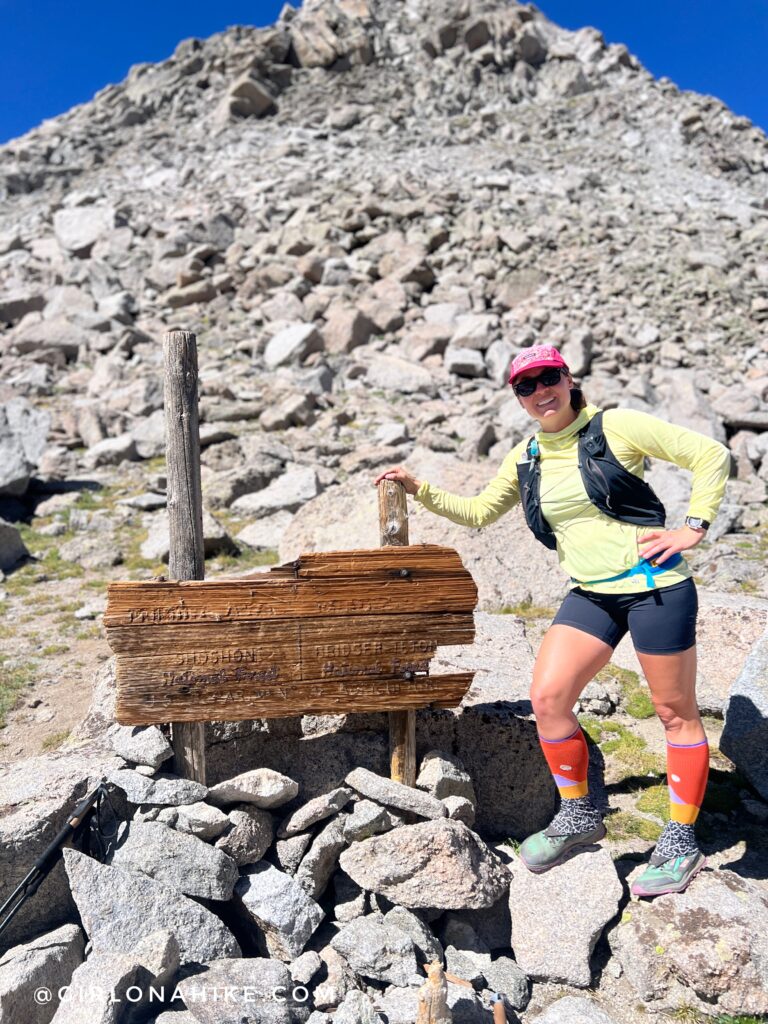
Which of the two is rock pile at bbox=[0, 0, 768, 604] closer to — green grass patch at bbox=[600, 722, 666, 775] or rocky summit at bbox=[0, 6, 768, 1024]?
rocky summit at bbox=[0, 6, 768, 1024]

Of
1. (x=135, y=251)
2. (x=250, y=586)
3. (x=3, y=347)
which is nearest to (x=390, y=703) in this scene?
(x=250, y=586)

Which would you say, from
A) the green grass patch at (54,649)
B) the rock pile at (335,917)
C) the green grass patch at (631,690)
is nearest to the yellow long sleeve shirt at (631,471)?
the rock pile at (335,917)

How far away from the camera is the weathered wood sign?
4.36m

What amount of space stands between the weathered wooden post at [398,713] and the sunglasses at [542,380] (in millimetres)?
1093

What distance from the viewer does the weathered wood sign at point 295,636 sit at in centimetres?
436

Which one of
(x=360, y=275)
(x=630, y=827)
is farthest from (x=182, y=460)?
(x=360, y=275)

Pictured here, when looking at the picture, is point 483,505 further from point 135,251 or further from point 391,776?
point 135,251

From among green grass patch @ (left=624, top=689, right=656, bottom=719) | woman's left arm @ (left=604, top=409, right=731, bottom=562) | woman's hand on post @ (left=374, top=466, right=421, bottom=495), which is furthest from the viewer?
green grass patch @ (left=624, top=689, right=656, bottom=719)

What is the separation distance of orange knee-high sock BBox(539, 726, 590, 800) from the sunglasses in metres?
1.92

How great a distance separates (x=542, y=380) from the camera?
12.6ft

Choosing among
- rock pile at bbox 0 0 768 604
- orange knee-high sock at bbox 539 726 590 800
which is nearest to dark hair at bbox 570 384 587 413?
orange knee-high sock at bbox 539 726 590 800

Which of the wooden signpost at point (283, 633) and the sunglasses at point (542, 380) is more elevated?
the sunglasses at point (542, 380)

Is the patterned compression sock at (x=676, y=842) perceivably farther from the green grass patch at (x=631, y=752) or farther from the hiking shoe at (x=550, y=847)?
the green grass patch at (x=631, y=752)

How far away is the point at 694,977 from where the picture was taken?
3.81m
